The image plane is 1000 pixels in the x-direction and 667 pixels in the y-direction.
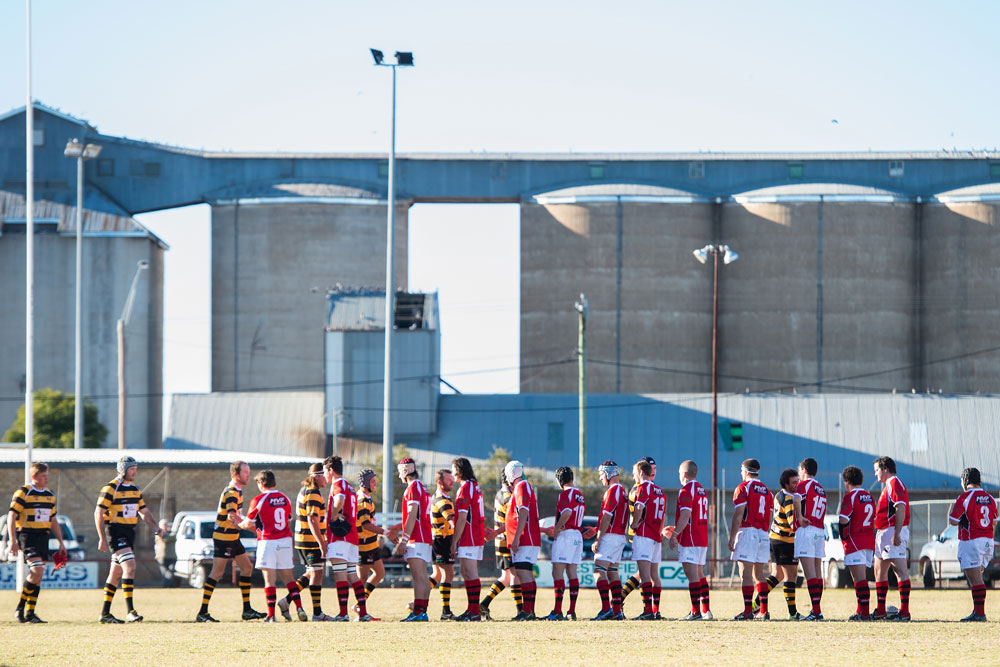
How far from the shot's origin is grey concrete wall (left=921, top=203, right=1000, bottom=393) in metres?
69.6

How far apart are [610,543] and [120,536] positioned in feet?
20.4

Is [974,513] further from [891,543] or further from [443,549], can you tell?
[443,549]

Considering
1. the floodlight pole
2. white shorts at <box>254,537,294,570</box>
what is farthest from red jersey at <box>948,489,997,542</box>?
the floodlight pole

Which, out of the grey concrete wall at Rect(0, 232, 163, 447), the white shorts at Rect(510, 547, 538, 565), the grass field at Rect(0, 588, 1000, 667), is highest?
the grey concrete wall at Rect(0, 232, 163, 447)

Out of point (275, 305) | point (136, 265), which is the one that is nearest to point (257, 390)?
point (275, 305)

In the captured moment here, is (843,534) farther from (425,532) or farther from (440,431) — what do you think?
(440,431)

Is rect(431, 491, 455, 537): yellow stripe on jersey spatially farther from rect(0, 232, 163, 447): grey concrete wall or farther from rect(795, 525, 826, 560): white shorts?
rect(0, 232, 163, 447): grey concrete wall

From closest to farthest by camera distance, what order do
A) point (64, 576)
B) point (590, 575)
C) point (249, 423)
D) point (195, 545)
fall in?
point (590, 575) → point (64, 576) → point (195, 545) → point (249, 423)

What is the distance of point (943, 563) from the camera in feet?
107

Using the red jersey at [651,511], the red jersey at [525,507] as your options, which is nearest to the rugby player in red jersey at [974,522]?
the red jersey at [651,511]

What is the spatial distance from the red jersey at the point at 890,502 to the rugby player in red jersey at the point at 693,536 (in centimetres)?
219

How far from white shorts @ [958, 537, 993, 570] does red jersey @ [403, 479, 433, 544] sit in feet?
22.3

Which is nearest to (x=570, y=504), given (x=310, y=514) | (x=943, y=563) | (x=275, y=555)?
(x=310, y=514)

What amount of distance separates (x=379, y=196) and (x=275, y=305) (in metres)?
7.72
